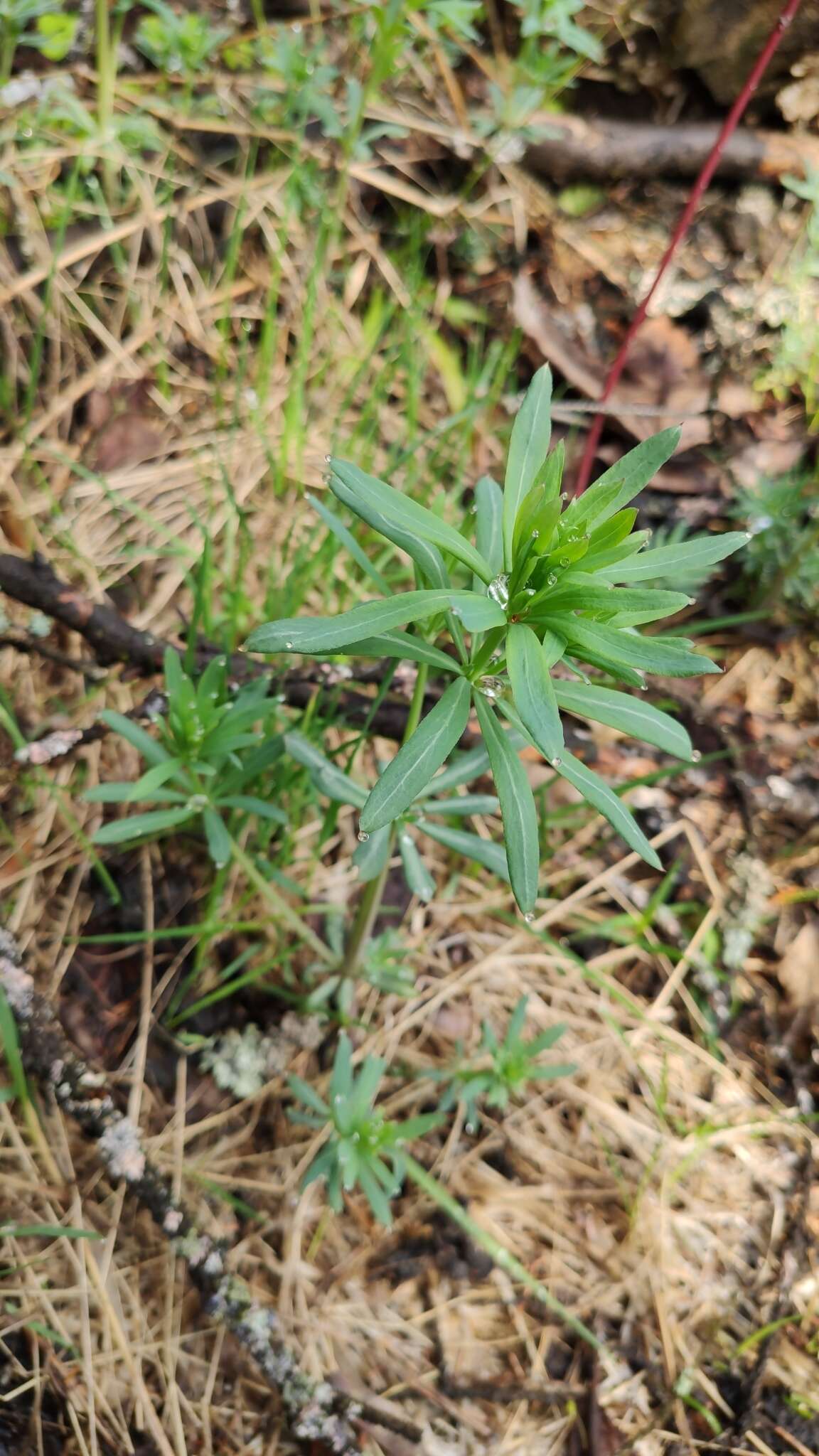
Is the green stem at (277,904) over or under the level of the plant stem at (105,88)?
under

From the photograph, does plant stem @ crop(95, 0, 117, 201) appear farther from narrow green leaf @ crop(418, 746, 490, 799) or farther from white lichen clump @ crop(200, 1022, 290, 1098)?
white lichen clump @ crop(200, 1022, 290, 1098)

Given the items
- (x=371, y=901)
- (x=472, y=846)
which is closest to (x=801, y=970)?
(x=472, y=846)

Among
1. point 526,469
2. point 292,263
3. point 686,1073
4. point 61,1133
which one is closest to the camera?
point 526,469

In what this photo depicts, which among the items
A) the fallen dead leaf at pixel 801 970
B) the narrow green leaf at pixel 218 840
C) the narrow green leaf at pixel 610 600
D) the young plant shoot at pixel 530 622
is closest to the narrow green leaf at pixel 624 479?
the young plant shoot at pixel 530 622

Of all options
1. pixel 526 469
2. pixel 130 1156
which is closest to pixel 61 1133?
pixel 130 1156

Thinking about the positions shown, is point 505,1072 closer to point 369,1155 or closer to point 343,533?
point 369,1155

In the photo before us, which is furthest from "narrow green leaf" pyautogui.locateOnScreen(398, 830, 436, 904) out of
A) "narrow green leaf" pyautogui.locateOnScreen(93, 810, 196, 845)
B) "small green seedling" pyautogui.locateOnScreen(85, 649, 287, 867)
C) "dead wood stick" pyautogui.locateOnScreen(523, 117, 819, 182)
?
"dead wood stick" pyautogui.locateOnScreen(523, 117, 819, 182)

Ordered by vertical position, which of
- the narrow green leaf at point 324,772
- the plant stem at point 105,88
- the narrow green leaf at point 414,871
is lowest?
the narrow green leaf at point 414,871

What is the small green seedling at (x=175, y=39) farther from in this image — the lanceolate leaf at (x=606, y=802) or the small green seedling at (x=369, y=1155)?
the small green seedling at (x=369, y=1155)

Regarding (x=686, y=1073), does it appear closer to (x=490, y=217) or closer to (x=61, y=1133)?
(x=61, y=1133)
